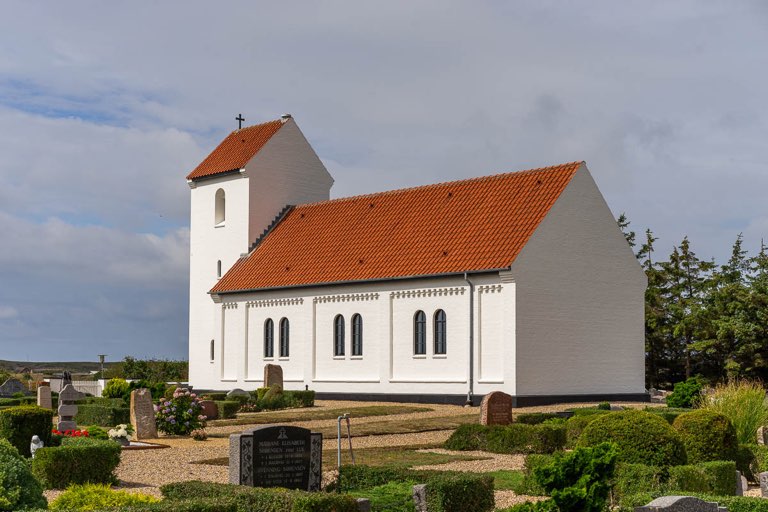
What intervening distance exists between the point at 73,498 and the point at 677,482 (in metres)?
8.08

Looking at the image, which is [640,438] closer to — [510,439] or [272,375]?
[510,439]

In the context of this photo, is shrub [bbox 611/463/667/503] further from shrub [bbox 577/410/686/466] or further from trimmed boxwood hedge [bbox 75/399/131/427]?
trimmed boxwood hedge [bbox 75/399/131/427]

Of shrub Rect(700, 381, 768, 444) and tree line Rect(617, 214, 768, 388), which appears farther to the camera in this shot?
tree line Rect(617, 214, 768, 388)

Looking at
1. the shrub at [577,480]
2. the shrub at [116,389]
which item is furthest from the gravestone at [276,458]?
the shrub at [116,389]

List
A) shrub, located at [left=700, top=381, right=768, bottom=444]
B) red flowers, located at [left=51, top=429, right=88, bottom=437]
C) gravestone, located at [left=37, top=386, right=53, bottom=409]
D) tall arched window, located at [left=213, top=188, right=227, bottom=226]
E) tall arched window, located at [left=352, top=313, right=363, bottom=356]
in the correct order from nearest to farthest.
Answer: shrub, located at [left=700, top=381, right=768, bottom=444] < red flowers, located at [left=51, top=429, right=88, bottom=437] < gravestone, located at [left=37, top=386, right=53, bottom=409] < tall arched window, located at [left=352, top=313, right=363, bottom=356] < tall arched window, located at [left=213, top=188, right=227, bottom=226]

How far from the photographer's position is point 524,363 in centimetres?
3450

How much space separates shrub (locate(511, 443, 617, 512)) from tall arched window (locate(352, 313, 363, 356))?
29992 millimetres

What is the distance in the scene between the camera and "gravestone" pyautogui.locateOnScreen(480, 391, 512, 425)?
2477 centimetres

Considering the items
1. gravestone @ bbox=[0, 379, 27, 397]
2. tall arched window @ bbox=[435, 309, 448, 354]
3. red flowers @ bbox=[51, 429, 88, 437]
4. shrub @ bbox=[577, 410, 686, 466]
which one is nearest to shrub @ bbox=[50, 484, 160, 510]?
shrub @ bbox=[577, 410, 686, 466]

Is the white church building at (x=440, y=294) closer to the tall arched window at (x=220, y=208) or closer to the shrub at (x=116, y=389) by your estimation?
the tall arched window at (x=220, y=208)

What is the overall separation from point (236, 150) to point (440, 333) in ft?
54.1

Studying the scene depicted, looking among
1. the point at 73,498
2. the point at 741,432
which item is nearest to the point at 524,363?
the point at 741,432

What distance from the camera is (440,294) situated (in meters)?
36.6

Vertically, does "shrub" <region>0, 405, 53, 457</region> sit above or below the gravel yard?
above
